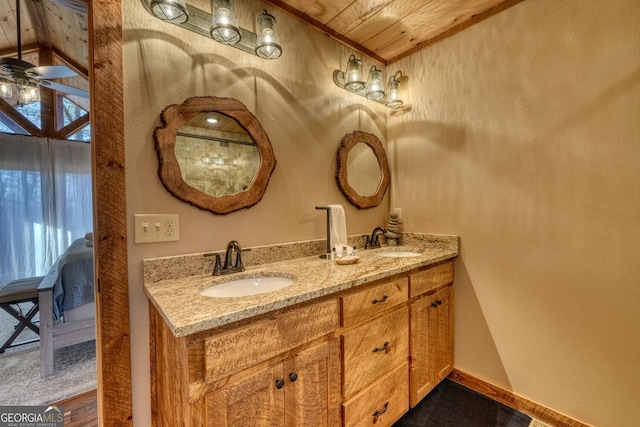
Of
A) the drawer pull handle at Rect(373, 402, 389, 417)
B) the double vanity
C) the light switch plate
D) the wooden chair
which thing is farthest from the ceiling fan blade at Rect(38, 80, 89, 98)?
the drawer pull handle at Rect(373, 402, 389, 417)

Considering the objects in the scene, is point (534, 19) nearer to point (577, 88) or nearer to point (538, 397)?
point (577, 88)

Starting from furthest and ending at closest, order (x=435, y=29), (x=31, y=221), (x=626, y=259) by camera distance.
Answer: (x=31, y=221), (x=435, y=29), (x=626, y=259)

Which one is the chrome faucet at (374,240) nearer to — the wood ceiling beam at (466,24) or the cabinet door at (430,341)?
the cabinet door at (430,341)

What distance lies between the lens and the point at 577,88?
135 cm

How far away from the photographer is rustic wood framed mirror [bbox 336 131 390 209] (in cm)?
185

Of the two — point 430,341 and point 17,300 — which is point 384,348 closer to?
point 430,341

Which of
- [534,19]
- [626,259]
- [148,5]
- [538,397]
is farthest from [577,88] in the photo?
[148,5]

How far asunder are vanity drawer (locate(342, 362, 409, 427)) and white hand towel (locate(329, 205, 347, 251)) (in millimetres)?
715

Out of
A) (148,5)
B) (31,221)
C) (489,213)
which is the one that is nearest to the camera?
(148,5)

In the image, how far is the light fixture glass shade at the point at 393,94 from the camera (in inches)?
77.4

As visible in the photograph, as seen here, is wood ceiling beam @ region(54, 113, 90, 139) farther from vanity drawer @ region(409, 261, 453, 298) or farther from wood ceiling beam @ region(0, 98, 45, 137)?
vanity drawer @ region(409, 261, 453, 298)

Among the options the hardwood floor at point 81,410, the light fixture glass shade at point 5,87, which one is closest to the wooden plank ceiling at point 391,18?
the hardwood floor at point 81,410

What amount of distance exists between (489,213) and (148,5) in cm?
201

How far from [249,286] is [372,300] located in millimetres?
565
